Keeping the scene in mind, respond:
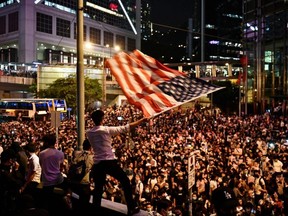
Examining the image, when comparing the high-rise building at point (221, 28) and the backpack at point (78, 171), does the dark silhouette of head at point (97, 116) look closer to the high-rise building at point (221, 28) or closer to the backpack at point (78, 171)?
the backpack at point (78, 171)

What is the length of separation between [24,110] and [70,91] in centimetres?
1214

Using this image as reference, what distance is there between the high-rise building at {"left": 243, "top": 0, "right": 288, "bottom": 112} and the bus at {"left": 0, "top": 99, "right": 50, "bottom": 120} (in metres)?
22.0

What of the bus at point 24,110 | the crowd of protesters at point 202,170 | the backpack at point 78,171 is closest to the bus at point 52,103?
the bus at point 24,110

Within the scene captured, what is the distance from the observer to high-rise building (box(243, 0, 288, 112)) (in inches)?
1491

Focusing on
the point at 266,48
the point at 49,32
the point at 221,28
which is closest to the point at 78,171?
the point at 266,48

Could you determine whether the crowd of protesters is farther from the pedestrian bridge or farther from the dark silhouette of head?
the pedestrian bridge

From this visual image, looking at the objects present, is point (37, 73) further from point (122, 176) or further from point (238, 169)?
point (122, 176)

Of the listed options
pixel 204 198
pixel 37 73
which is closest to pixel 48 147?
pixel 204 198

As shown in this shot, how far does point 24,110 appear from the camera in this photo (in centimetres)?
4041

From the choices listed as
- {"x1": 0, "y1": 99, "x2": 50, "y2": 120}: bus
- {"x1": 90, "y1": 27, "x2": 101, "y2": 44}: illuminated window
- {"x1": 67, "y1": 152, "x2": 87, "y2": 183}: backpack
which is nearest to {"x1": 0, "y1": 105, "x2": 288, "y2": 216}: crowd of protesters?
{"x1": 67, "y1": 152, "x2": 87, "y2": 183}: backpack

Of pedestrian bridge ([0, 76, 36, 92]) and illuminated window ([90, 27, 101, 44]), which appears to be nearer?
pedestrian bridge ([0, 76, 36, 92])

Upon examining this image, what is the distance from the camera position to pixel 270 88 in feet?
132

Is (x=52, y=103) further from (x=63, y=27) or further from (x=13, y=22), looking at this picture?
(x=63, y=27)

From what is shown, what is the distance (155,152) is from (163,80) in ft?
31.1
